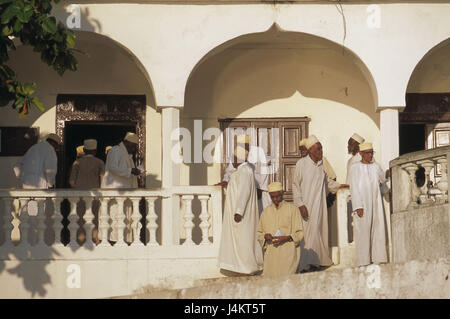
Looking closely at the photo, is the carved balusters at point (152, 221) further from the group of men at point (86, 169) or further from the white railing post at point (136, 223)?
the group of men at point (86, 169)

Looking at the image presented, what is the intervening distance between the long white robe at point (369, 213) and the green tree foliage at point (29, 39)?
4.22 metres

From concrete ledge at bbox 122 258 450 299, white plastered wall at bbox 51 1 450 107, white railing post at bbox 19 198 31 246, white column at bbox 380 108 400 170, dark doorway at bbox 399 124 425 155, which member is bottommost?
concrete ledge at bbox 122 258 450 299

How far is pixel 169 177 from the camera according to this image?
16.2 m

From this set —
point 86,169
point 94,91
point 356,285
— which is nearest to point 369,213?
point 356,285

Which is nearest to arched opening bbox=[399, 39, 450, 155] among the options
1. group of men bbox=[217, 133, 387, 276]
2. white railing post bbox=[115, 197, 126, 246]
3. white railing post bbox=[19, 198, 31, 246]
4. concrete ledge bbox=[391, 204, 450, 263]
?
group of men bbox=[217, 133, 387, 276]

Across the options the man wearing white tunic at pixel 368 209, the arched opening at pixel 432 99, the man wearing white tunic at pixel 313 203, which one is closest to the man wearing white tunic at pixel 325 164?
the man wearing white tunic at pixel 313 203

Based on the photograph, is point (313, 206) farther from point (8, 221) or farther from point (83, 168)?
point (8, 221)

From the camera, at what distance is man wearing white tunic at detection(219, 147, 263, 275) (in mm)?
15414

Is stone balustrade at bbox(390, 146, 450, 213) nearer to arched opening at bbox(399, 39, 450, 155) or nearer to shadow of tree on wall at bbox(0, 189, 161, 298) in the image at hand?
arched opening at bbox(399, 39, 450, 155)

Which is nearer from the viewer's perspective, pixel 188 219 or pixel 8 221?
pixel 8 221

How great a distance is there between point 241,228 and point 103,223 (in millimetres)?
1805

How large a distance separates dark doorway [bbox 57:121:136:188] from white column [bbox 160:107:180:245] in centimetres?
210
